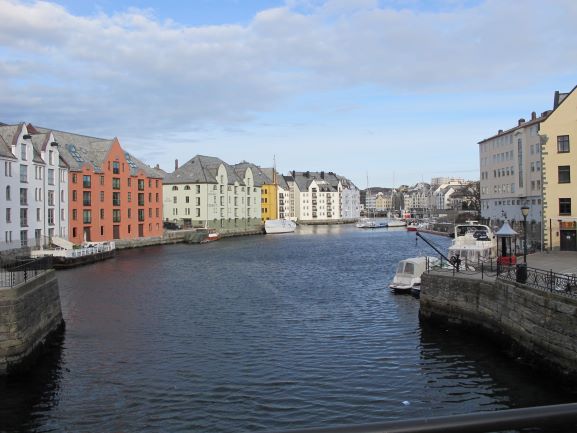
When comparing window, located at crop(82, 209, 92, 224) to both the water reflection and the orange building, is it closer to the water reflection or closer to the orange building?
the orange building

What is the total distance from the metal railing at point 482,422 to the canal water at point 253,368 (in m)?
5.01

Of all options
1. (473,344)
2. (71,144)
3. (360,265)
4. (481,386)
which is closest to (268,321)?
(473,344)

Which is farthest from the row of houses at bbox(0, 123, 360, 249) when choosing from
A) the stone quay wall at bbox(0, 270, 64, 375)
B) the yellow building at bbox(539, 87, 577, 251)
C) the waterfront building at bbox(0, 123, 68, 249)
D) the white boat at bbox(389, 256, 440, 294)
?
the yellow building at bbox(539, 87, 577, 251)

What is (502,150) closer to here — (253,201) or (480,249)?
(480,249)

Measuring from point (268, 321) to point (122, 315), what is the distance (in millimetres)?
9287

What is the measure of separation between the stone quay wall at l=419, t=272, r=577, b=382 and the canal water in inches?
31.6

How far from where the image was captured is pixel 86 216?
80250 mm

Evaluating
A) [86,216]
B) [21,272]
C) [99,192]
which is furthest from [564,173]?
[99,192]

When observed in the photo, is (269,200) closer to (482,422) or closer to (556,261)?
(556,261)

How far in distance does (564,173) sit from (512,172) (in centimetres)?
4721

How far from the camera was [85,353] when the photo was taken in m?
24.6

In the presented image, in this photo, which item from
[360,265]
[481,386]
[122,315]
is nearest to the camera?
[481,386]

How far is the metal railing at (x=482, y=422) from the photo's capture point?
2452mm

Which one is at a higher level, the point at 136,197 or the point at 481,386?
the point at 136,197
